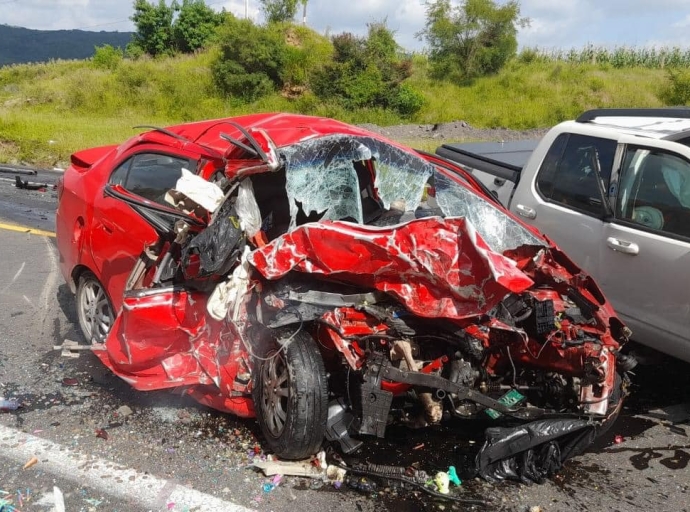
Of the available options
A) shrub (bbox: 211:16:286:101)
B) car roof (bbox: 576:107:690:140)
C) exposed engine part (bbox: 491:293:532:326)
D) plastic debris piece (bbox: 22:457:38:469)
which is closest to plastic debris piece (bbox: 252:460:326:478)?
plastic debris piece (bbox: 22:457:38:469)

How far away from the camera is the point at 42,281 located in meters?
6.49

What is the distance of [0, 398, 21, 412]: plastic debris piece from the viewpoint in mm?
3975

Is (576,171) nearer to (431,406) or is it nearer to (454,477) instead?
(431,406)

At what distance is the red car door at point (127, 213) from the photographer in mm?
4273

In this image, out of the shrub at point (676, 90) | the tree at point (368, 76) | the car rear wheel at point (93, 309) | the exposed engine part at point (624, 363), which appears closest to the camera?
the exposed engine part at point (624, 363)

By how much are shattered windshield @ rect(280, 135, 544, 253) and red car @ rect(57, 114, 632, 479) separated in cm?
1

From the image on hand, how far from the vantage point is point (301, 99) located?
30.7m

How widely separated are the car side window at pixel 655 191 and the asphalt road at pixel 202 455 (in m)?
1.28

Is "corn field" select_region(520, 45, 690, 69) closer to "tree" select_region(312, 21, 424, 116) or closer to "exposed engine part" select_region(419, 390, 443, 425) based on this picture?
"tree" select_region(312, 21, 424, 116)

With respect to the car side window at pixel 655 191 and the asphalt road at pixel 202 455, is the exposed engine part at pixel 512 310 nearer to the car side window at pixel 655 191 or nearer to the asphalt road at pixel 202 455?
the asphalt road at pixel 202 455

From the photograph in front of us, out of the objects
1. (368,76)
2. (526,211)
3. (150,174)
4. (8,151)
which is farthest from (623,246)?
(368,76)

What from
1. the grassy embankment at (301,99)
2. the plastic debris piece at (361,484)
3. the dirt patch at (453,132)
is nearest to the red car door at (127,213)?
the plastic debris piece at (361,484)

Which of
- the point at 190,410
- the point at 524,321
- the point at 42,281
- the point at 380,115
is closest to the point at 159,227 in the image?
the point at 190,410

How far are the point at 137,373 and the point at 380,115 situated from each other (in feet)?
83.9
